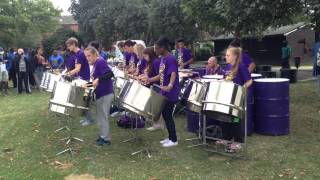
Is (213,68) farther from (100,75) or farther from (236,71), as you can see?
(100,75)

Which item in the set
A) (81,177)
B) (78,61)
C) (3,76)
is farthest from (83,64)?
(3,76)

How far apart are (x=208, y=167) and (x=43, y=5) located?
49166 millimetres

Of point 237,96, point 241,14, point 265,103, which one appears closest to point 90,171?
point 237,96

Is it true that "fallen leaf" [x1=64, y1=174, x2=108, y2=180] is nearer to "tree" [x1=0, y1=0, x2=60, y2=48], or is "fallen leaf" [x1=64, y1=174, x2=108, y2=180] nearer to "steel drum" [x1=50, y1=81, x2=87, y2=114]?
"steel drum" [x1=50, y1=81, x2=87, y2=114]

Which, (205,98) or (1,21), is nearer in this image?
(205,98)

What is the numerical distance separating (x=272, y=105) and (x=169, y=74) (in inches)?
66.4

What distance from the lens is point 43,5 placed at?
51250 millimetres

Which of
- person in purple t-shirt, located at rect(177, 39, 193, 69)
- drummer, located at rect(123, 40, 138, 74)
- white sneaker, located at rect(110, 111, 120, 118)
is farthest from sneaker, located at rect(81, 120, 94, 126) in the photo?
person in purple t-shirt, located at rect(177, 39, 193, 69)

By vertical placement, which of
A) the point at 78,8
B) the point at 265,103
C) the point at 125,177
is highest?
the point at 78,8

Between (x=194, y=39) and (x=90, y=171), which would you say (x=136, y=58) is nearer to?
(x=90, y=171)

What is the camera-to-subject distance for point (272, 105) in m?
6.56

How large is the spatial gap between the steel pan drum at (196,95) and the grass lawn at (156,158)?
0.64 m

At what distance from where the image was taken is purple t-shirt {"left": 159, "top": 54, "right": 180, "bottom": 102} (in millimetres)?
5987

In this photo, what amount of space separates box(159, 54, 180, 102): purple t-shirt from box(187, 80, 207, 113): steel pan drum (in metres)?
0.22
